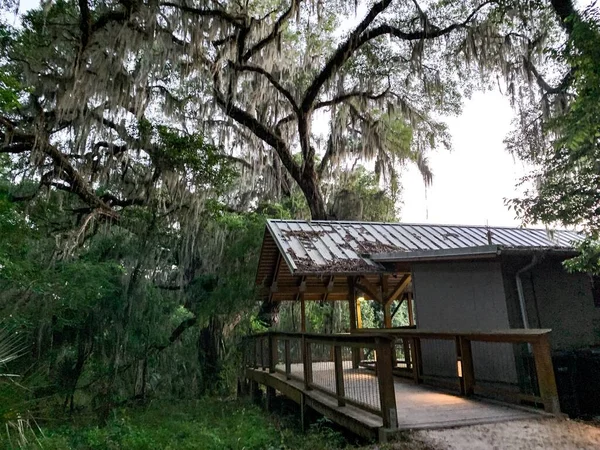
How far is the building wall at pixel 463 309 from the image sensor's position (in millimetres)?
7191

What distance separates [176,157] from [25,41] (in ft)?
14.4

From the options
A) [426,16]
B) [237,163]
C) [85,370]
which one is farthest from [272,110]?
[85,370]

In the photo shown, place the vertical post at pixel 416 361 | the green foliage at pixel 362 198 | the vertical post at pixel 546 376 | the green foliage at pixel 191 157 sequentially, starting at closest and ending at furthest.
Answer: the vertical post at pixel 546 376 → the vertical post at pixel 416 361 → the green foliage at pixel 191 157 → the green foliage at pixel 362 198

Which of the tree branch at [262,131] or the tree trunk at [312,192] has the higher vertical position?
the tree branch at [262,131]

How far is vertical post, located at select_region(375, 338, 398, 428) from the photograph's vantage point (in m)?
4.96

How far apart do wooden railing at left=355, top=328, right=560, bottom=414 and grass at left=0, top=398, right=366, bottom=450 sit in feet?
6.40

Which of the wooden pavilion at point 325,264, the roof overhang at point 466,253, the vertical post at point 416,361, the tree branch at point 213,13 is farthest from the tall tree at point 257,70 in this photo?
the vertical post at point 416,361

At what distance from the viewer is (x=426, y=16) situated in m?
11.1

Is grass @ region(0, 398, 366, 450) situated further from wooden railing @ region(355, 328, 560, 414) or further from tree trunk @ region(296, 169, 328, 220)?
tree trunk @ region(296, 169, 328, 220)

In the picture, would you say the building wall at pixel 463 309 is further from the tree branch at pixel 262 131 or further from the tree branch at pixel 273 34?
the tree branch at pixel 273 34

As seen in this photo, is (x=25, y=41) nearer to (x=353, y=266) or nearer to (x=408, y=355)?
(x=353, y=266)

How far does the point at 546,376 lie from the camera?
17.7ft

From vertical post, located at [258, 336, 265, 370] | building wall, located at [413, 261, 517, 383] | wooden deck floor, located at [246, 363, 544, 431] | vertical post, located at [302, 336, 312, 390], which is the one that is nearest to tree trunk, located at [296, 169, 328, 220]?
vertical post, located at [258, 336, 265, 370]

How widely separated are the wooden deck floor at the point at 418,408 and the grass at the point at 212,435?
1.24ft
